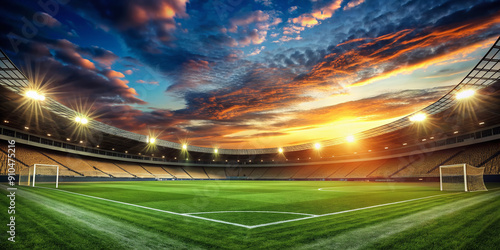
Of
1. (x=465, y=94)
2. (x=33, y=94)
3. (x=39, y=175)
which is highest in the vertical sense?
(x=33, y=94)

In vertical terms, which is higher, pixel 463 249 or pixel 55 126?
pixel 55 126

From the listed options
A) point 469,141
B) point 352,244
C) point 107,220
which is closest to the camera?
point 352,244

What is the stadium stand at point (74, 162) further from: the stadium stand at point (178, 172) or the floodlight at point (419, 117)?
A: the floodlight at point (419, 117)

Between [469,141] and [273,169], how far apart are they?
60.7m

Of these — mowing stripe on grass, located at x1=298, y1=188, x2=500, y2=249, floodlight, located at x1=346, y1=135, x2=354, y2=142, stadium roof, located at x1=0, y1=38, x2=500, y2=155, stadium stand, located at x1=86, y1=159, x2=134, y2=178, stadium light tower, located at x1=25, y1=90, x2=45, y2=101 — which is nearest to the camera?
mowing stripe on grass, located at x1=298, y1=188, x2=500, y2=249

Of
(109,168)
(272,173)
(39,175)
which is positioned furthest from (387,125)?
(109,168)

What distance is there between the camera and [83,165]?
57.4m

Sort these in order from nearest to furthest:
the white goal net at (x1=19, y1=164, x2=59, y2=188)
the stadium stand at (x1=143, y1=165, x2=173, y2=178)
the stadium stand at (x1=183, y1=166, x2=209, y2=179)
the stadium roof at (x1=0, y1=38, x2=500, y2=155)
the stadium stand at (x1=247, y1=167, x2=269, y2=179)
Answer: the stadium roof at (x1=0, y1=38, x2=500, y2=155) < the white goal net at (x1=19, y1=164, x2=59, y2=188) < the stadium stand at (x1=143, y1=165, x2=173, y2=178) < the stadium stand at (x1=183, y1=166, x2=209, y2=179) < the stadium stand at (x1=247, y1=167, x2=269, y2=179)

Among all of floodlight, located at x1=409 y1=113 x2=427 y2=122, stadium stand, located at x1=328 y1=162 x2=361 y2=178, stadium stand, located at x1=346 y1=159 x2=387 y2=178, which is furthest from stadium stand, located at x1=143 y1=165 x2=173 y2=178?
floodlight, located at x1=409 y1=113 x2=427 y2=122

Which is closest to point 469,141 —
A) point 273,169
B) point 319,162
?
point 319,162

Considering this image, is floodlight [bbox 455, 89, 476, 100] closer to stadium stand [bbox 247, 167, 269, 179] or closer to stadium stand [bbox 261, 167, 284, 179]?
stadium stand [bbox 261, 167, 284, 179]

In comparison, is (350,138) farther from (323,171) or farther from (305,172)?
(305,172)

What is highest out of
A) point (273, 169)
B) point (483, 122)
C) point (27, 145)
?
point (483, 122)

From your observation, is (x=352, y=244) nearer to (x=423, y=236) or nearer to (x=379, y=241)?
(x=379, y=241)
